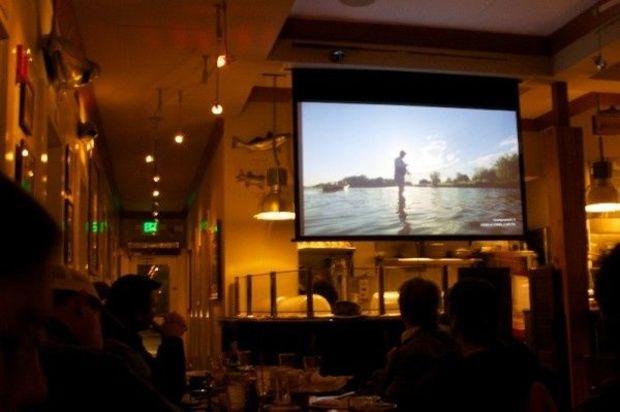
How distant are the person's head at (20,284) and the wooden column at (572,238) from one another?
20.0 feet

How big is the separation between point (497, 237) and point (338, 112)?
5.77 feet

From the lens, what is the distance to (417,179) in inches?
258

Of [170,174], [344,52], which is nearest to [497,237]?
[344,52]

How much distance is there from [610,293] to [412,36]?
17.3 ft

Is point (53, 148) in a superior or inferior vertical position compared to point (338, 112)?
inferior

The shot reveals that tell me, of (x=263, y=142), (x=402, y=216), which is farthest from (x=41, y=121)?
(x=402, y=216)

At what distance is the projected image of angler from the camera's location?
6.38 m

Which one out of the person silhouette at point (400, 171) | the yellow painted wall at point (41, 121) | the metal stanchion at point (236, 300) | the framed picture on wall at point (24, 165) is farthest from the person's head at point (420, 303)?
the metal stanchion at point (236, 300)

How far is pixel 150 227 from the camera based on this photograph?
1622 cm

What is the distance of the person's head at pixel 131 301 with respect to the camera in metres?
3.28

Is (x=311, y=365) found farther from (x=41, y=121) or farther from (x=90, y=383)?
(x=90, y=383)

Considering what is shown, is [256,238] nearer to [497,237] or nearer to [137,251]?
[497,237]

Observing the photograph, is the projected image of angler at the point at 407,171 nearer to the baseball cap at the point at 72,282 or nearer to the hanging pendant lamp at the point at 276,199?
the hanging pendant lamp at the point at 276,199

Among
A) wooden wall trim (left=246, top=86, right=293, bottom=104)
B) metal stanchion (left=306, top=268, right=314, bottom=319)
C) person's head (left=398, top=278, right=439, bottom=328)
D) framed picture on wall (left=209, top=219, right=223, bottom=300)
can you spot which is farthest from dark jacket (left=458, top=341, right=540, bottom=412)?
framed picture on wall (left=209, top=219, right=223, bottom=300)
